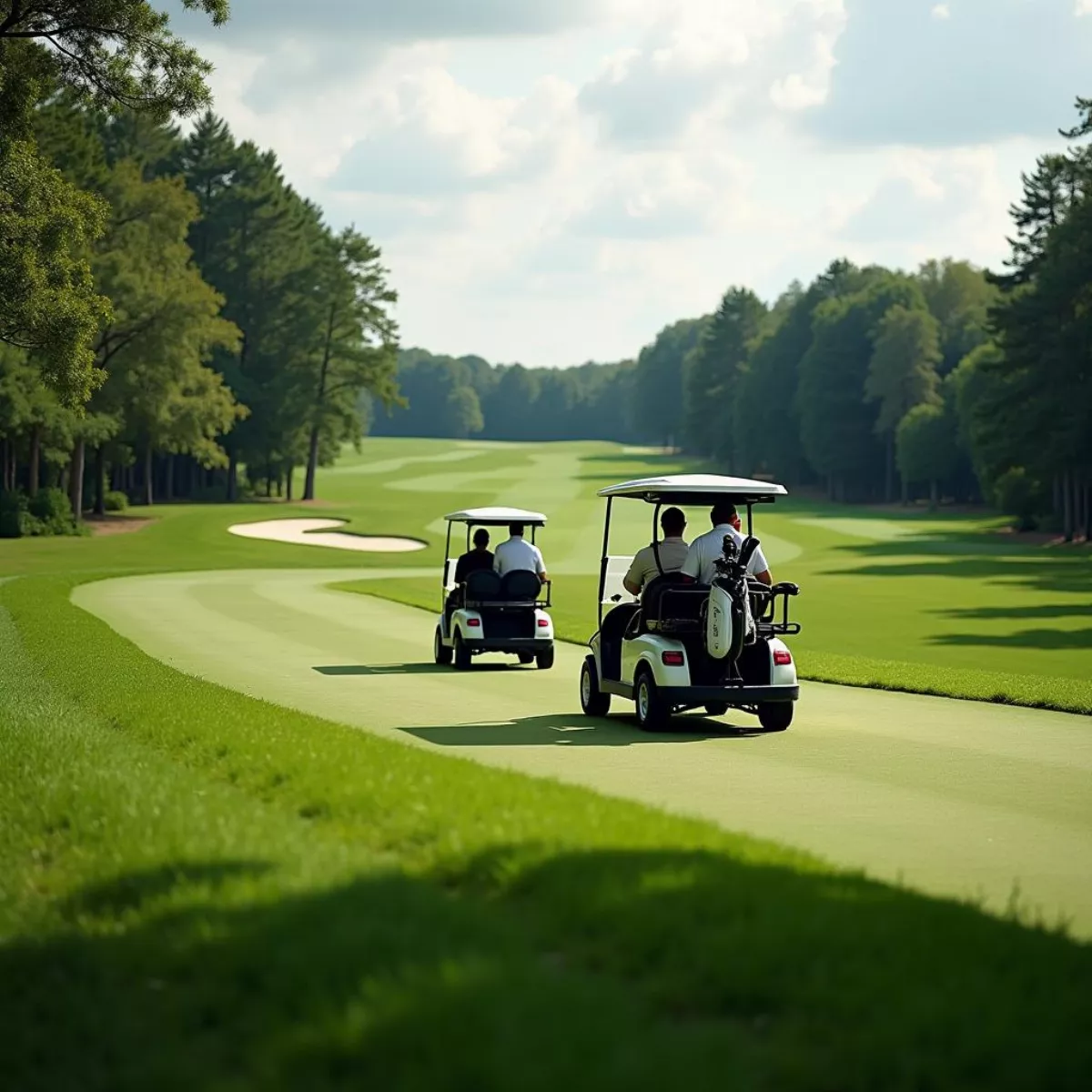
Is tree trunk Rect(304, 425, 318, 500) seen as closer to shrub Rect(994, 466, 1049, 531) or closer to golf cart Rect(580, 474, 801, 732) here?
shrub Rect(994, 466, 1049, 531)

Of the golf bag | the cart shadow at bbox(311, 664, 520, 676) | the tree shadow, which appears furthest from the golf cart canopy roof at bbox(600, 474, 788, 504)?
the tree shadow

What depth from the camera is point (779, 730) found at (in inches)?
593

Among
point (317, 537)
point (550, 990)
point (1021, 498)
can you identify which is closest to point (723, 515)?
point (550, 990)

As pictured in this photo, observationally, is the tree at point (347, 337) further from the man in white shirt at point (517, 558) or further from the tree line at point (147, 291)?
the man in white shirt at point (517, 558)

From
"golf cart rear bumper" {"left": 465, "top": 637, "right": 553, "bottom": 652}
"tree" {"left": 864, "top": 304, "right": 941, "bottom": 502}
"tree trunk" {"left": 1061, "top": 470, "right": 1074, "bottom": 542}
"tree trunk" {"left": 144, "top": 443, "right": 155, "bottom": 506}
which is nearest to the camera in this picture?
"golf cart rear bumper" {"left": 465, "top": 637, "right": 553, "bottom": 652}

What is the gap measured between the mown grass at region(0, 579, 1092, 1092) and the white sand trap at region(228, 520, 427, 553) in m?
56.4

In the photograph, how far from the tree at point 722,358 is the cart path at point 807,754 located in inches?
5072

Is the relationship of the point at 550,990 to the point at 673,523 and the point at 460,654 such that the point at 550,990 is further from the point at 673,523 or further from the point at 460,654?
the point at 460,654

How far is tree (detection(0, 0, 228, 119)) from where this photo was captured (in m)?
25.2

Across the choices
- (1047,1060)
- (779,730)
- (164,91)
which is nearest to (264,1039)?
(1047,1060)

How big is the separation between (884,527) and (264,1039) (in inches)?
3305

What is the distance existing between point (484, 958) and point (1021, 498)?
77.3 m

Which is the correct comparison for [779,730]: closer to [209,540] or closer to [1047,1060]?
[1047,1060]

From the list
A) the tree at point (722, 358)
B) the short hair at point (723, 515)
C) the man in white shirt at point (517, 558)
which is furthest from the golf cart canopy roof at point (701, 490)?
the tree at point (722, 358)
